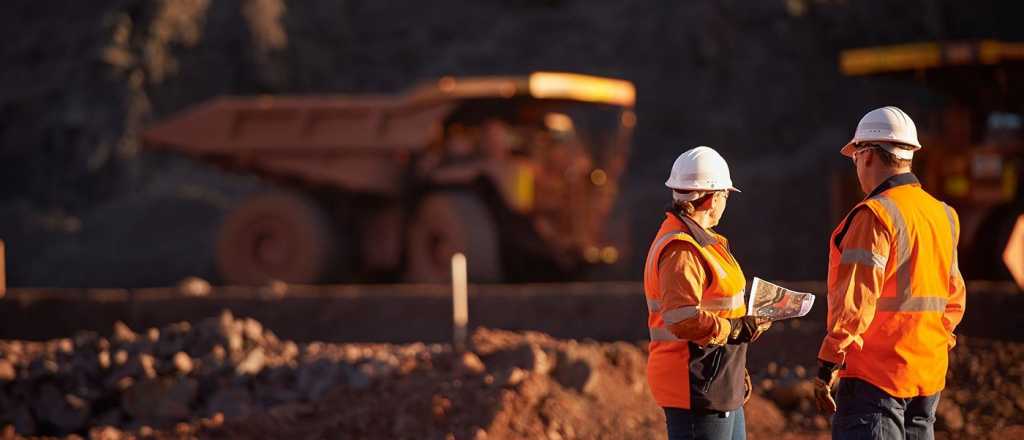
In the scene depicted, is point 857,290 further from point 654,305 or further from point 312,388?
point 312,388

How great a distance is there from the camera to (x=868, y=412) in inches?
128

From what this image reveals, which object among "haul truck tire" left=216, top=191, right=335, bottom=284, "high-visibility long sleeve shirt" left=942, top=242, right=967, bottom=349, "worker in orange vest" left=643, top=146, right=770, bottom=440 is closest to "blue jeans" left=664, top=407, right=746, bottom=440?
"worker in orange vest" left=643, top=146, right=770, bottom=440

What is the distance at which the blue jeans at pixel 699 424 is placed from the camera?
3.29 m

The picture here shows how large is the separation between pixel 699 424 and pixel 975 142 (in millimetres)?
8747

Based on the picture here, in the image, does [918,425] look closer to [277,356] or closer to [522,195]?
[277,356]

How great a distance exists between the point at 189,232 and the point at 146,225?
820 mm

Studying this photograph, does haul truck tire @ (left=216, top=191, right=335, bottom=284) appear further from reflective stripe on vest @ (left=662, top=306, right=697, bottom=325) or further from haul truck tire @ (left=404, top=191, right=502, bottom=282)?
reflective stripe on vest @ (left=662, top=306, right=697, bottom=325)

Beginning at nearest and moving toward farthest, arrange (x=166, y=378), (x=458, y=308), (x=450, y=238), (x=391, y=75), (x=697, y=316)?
(x=697, y=316)
(x=166, y=378)
(x=458, y=308)
(x=450, y=238)
(x=391, y=75)

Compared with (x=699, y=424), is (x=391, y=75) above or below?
above

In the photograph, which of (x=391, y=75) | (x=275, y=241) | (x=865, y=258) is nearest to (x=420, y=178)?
(x=275, y=241)

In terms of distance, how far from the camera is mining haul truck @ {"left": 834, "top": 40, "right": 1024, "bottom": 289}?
1066cm

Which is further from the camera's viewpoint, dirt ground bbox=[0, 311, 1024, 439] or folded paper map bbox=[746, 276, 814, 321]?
dirt ground bbox=[0, 311, 1024, 439]

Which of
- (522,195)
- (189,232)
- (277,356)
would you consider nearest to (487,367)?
(277,356)

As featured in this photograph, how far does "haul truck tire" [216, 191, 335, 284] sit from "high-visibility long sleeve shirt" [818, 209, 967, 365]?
1067 cm
